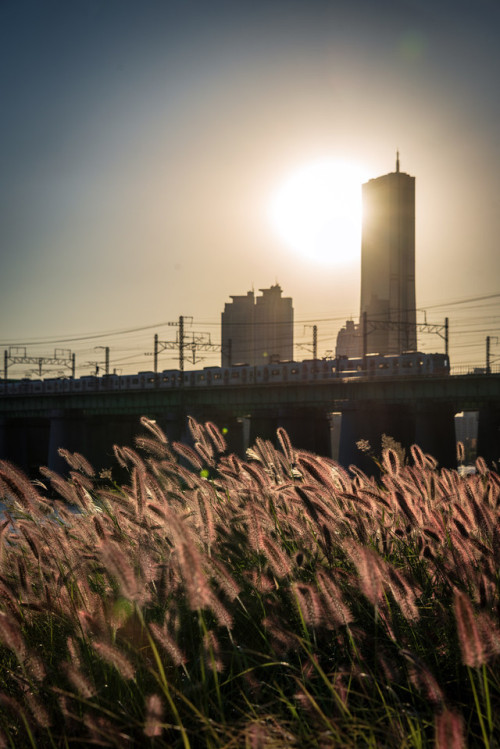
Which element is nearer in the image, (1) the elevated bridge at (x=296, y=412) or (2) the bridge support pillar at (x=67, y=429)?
(1) the elevated bridge at (x=296, y=412)

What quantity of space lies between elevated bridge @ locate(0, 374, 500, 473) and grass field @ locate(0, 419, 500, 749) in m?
47.2

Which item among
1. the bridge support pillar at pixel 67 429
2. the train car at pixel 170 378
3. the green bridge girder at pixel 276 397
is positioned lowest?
the bridge support pillar at pixel 67 429

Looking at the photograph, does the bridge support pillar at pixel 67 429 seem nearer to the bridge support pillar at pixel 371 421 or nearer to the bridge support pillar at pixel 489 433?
the bridge support pillar at pixel 371 421

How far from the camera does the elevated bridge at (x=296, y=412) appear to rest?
53.6 m

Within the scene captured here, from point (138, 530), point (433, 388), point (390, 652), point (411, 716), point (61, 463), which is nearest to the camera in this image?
point (411, 716)

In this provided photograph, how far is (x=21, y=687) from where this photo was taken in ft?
12.3

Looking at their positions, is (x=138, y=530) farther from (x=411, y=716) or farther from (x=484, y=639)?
(x=484, y=639)

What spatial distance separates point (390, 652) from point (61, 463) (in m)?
63.3

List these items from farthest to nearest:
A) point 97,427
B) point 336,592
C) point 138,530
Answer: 1. point 97,427
2. point 138,530
3. point 336,592

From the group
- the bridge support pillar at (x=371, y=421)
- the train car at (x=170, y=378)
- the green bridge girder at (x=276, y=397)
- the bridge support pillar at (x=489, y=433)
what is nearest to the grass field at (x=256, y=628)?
the green bridge girder at (x=276, y=397)

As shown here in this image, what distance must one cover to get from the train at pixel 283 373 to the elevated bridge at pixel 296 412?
1505 mm

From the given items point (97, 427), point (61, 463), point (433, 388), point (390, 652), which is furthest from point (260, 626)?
point (97, 427)

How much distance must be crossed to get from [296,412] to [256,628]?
56788 millimetres

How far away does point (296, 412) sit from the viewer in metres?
60.5
